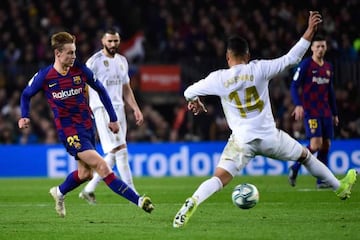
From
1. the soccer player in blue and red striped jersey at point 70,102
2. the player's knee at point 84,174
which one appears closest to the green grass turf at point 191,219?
the player's knee at point 84,174

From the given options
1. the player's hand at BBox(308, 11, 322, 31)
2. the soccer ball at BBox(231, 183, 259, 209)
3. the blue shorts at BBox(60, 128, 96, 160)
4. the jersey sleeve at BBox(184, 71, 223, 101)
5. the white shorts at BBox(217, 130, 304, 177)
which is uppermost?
the player's hand at BBox(308, 11, 322, 31)

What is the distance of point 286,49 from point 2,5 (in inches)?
329

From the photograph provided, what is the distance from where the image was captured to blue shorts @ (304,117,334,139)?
14.6 metres

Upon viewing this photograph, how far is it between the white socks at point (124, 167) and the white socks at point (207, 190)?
10.8ft

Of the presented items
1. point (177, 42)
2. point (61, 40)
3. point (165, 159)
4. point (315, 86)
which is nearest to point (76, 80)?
point (61, 40)

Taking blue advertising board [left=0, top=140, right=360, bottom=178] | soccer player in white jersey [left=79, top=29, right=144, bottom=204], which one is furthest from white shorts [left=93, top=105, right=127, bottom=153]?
blue advertising board [left=0, top=140, right=360, bottom=178]

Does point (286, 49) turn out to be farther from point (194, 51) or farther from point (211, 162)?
point (211, 162)

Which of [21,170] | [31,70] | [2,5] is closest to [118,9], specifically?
[2,5]

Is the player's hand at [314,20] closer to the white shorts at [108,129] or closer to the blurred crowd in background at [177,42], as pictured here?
the white shorts at [108,129]

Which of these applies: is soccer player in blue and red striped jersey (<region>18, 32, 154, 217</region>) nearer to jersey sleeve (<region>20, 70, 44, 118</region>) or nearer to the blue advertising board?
jersey sleeve (<region>20, 70, 44, 118</region>)

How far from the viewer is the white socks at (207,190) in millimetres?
9305

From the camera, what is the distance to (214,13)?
25.4m

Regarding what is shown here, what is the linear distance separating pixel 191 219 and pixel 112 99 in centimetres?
343

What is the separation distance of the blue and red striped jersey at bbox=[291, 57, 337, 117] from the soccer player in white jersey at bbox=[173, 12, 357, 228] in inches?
188
